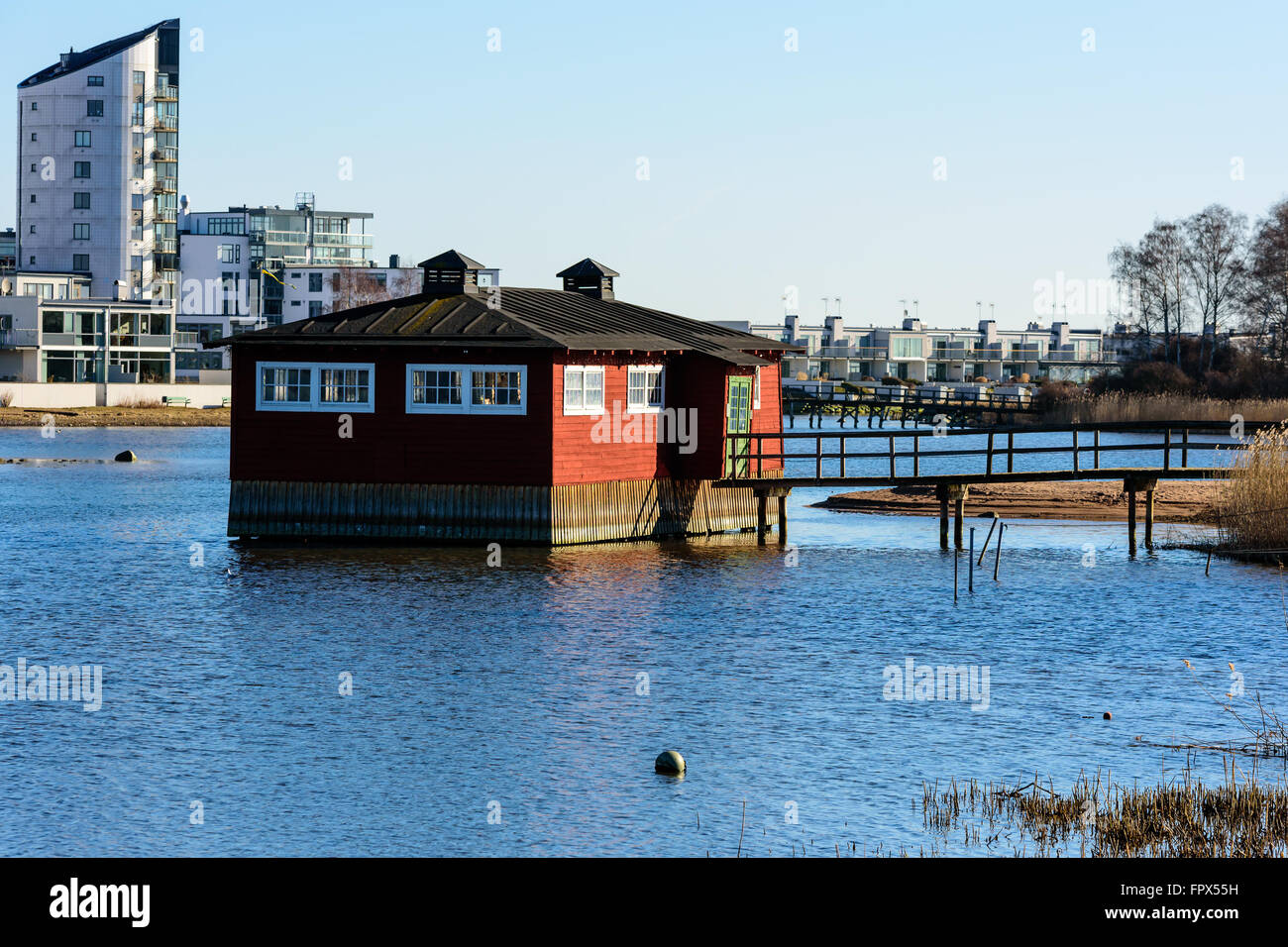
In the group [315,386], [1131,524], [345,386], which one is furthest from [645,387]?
[1131,524]

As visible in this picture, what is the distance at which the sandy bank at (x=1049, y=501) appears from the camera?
176 feet

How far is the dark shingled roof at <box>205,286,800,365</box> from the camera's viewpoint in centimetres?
3888

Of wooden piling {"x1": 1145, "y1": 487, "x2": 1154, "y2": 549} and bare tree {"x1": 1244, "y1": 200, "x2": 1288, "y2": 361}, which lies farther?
bare tree {"x1": 1244, "y1": 200, "x2": 1288, "y2": 361}

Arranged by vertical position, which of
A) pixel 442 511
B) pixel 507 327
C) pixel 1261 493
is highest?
pixel 507 327

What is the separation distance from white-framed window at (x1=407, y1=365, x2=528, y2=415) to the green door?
6.87 meters

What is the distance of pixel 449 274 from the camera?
44.9 m

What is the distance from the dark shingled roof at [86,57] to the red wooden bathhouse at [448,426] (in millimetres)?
115999

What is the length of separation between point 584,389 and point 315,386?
6.44 m

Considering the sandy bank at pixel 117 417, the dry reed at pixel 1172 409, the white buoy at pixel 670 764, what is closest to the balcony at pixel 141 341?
the sandy bank at pixel 117 417

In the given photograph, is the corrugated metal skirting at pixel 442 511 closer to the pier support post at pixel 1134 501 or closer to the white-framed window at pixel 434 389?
the white-framed window at pixel 434 389

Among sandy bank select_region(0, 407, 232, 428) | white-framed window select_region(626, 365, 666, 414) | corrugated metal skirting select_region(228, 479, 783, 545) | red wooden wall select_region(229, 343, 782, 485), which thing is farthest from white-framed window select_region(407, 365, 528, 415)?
sandy bank select_region(0, 407, 232, 428)

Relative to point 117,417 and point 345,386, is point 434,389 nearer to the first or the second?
point 345,386

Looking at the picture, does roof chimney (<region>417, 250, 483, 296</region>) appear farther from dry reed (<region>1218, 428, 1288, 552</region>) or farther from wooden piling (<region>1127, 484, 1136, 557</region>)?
dry reed (<region>1218, 428, 1288, 552</region>)
